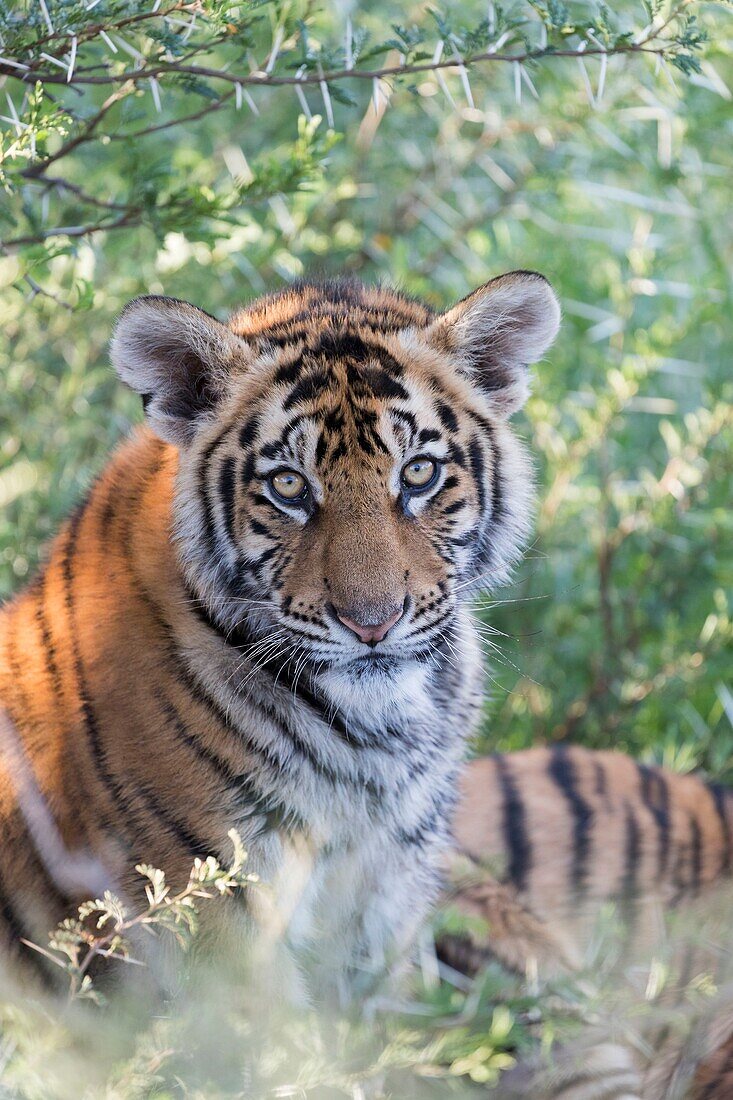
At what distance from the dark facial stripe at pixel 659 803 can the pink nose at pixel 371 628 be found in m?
1.39

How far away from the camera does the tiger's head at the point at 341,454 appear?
2.13 m

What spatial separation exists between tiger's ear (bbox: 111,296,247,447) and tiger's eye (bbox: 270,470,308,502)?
0.73 feet

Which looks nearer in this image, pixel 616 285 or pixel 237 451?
pixel 237 451

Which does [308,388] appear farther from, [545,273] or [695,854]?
[545,273]

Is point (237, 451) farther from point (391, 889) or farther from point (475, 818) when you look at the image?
point (475, 818)

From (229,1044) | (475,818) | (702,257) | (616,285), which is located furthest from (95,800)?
(702,257)

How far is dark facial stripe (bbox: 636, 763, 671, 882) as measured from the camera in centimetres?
317

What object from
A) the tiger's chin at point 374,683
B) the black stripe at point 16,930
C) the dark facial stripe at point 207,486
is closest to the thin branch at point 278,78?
the dark facial stripe at point 207,486

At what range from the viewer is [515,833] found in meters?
3.11

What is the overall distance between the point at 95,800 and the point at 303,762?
1.21 feet

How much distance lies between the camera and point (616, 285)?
3.52 m

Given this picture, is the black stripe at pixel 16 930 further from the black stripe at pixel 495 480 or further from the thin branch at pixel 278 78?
the thin branch at pixel 278 78

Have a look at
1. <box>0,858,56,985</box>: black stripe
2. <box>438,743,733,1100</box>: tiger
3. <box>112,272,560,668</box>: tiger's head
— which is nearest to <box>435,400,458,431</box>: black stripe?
<box>112,272,560,668</box>: tiger's head

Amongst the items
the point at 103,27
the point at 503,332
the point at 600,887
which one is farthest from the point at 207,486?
the point at 600,887
